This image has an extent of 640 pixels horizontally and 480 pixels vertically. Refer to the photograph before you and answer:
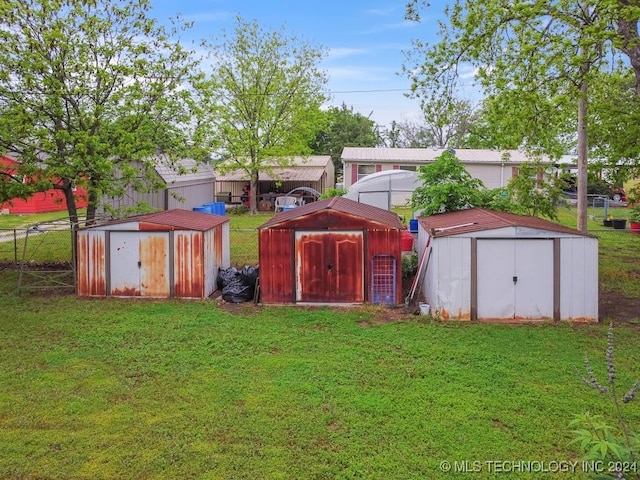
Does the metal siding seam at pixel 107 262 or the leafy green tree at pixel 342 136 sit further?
the leafy green tree at pixel 342 136

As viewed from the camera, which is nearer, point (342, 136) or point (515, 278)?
point (515, 278)

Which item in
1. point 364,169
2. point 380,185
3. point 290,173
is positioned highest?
point 364,169

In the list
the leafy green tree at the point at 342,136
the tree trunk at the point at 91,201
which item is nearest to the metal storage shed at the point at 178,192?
the tree trunk at the point at 91,201

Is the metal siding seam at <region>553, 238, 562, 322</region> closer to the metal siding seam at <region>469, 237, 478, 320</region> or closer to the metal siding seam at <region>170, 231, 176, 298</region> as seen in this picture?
the metal siding seam at <region>469, 237, 478, 320</region>

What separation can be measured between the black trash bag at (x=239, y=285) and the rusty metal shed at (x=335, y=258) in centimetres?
72

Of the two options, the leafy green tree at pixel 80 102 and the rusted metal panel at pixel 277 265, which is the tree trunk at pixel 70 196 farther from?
the rusted metal panel at pixel 277 265

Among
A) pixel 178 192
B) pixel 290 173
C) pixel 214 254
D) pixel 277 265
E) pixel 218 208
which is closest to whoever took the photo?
pixel 277 265

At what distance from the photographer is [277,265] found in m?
10.9

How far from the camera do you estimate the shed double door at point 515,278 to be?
31.0 ft

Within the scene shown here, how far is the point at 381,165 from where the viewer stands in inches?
1318

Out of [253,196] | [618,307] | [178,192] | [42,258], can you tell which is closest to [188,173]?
[178,192]

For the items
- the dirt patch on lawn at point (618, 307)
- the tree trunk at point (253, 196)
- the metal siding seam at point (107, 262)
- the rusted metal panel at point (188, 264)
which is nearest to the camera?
the dirt patch on lawn at point (618, 307)

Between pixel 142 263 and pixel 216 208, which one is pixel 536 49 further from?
pixel 216 208

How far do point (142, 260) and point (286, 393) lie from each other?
626 cm
